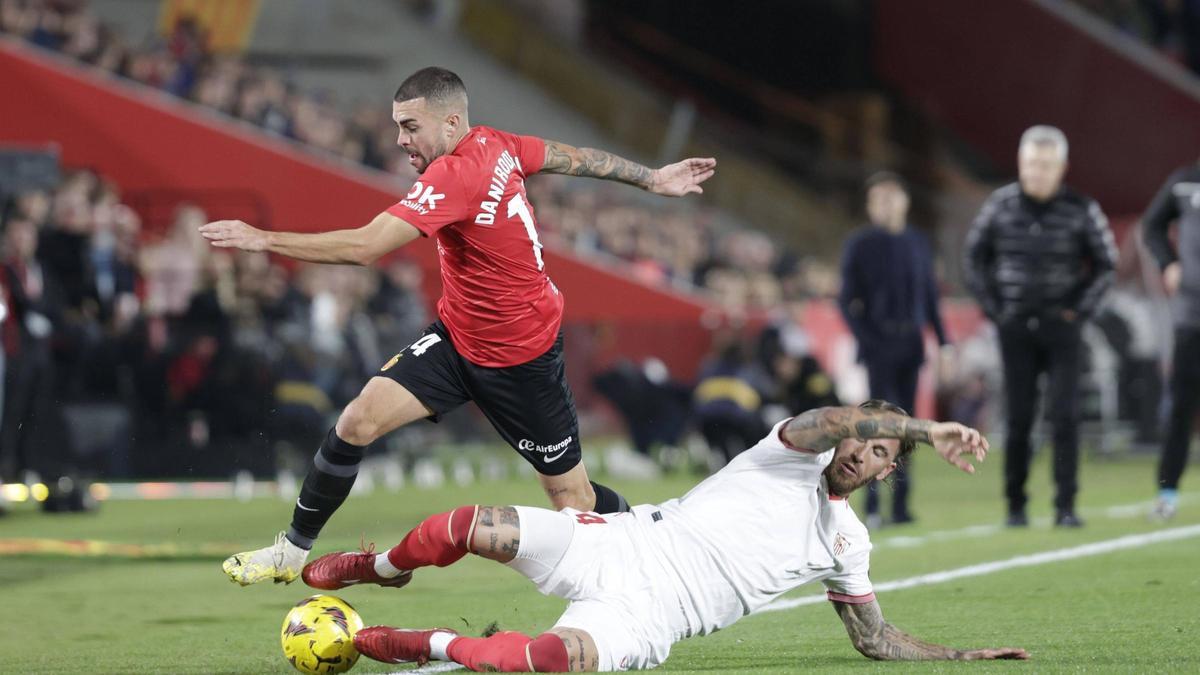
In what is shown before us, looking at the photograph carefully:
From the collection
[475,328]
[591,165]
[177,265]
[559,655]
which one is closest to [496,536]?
[559,655]

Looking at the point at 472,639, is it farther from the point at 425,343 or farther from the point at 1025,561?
the point at 1025,561

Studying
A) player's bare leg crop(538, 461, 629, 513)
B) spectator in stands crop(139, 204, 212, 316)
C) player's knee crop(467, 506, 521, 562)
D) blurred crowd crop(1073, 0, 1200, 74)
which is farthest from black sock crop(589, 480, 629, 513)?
blurred crowd crop(1073, 0, 1200, 74)

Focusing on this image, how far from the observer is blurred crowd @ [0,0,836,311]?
819 inches

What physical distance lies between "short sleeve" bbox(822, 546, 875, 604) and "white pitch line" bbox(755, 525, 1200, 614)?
64.3 inches

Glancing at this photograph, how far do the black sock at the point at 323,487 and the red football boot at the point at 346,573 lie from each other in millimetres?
610

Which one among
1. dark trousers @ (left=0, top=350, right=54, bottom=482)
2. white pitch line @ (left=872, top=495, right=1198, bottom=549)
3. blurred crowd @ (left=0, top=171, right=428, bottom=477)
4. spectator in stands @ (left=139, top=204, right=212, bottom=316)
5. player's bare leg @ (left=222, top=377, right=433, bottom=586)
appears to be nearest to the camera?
player's bare leg @ (left=222, top=377, right=433, bottom=586)

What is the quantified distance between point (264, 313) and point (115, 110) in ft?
18.0

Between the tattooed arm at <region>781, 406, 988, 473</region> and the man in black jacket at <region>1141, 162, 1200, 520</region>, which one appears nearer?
the tattooed arm at <region>781, 406, 988, 473</region>

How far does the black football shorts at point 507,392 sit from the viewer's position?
7.40 meters

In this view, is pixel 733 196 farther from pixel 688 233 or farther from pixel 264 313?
pixel 264 313

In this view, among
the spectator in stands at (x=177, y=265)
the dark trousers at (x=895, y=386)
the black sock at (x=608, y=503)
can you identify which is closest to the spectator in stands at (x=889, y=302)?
the dark trousers at (x=895, y=386)

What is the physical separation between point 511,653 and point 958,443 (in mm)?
1656

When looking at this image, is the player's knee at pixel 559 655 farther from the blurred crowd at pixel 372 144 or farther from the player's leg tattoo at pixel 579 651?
the blurred crowd at pixel 372 144

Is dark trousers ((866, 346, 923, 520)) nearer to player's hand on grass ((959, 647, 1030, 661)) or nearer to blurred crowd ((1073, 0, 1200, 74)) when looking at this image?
player's hand on grass ((959, 647, 1030, 661))
